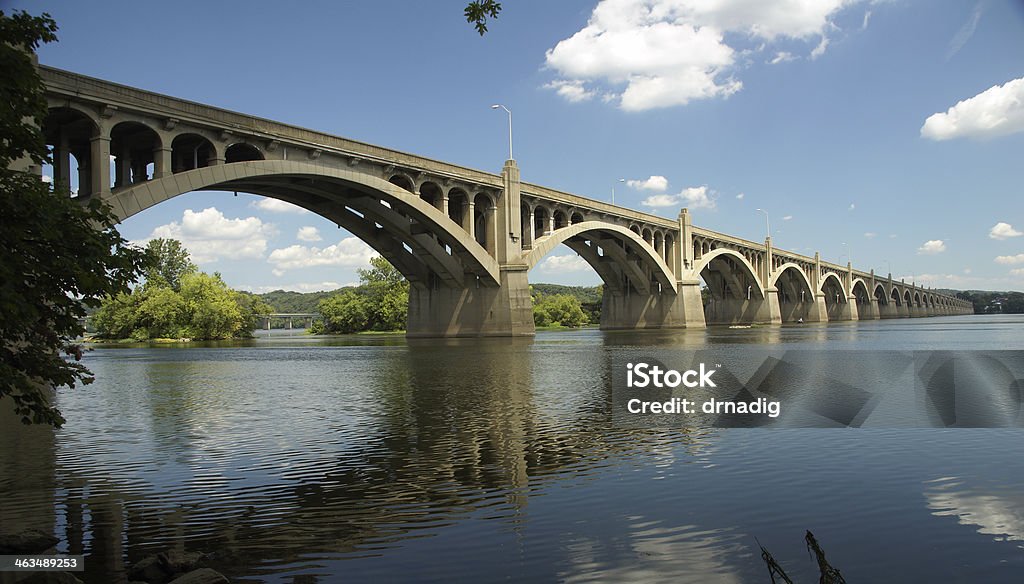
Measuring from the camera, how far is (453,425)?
49.3 ft

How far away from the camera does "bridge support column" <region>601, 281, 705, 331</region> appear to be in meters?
92.2

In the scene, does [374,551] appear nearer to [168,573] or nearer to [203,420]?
[168,573]

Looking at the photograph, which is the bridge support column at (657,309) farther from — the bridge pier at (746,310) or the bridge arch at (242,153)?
the bridge arch at (242,153)

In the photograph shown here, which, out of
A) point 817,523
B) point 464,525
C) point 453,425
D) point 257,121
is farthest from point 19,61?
point 257,121

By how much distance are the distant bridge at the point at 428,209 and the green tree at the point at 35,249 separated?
7.89 metres

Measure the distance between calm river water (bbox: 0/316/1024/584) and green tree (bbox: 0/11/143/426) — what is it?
183 cm

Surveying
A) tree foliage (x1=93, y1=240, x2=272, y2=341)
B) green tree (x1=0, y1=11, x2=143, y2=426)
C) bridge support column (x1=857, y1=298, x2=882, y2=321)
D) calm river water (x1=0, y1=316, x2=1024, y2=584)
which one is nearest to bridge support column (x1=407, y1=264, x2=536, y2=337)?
tree foliage (x1=93, y1=240, x2=272, y2=341)

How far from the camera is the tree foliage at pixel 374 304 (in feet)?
345

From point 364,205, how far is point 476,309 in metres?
14.2

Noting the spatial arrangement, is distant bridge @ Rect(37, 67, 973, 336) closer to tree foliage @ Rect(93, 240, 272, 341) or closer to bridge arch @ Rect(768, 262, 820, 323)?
bridge arch @ Rect(768, 262, 820, 323)

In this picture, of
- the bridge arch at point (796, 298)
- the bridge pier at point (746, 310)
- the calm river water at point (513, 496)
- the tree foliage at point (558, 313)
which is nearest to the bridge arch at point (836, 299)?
the bridge arch at point (796, 298)

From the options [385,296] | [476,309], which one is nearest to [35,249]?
[476,309]

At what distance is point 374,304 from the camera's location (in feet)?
354

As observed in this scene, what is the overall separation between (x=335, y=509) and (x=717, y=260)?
11262cm
